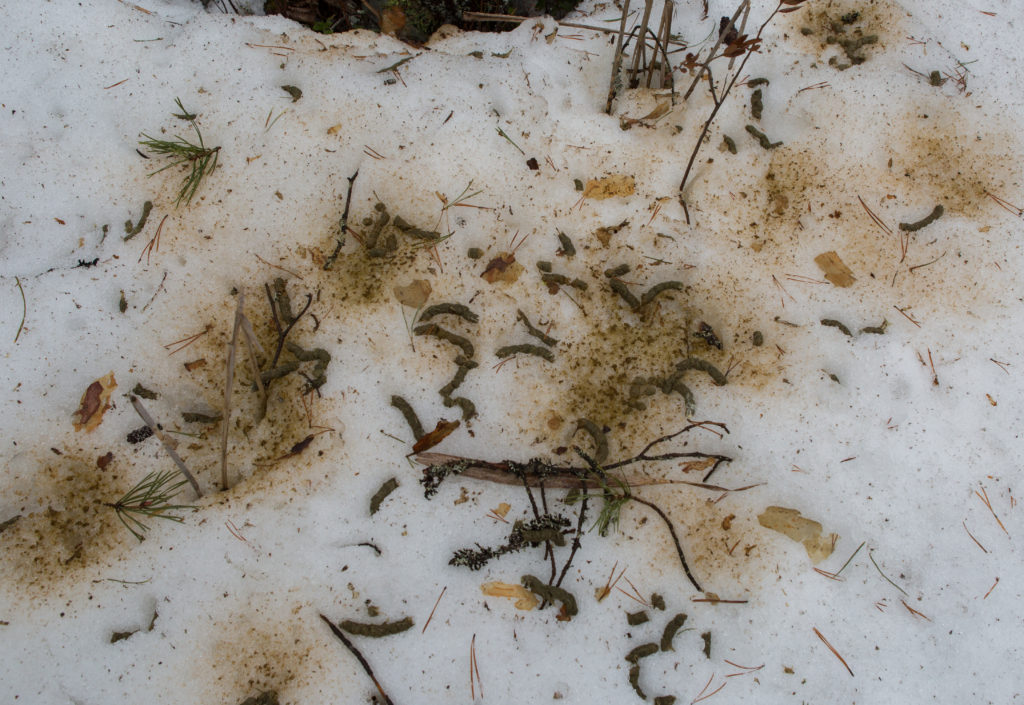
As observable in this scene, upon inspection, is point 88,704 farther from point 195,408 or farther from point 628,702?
point 628,702

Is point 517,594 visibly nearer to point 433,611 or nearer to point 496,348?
point 433,611

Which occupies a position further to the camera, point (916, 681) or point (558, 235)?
point (558, 235)

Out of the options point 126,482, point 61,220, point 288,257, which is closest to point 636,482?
point 288,257

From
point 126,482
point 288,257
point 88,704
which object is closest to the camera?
point 88,704

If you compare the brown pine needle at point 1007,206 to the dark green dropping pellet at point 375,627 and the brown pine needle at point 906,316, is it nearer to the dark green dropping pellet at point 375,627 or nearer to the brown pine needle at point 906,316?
the brown pine needle at point 906,316

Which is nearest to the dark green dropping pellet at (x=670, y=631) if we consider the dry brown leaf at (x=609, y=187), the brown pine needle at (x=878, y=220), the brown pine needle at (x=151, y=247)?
the dry brown leaf at (x=609, y=187)

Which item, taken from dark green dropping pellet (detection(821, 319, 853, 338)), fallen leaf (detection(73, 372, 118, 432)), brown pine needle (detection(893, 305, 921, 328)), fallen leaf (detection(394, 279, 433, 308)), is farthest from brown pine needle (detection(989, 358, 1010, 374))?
fallen leaf (detection(73, 372, 118, 432))

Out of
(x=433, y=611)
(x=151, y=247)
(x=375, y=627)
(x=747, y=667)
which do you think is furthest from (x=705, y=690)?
(x=151, y=247)
